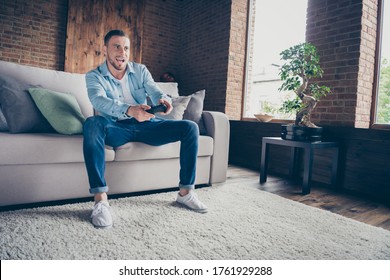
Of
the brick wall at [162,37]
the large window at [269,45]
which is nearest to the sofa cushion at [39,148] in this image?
the large window at [269,45]

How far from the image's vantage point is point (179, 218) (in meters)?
1.76

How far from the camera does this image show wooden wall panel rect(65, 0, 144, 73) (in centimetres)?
466

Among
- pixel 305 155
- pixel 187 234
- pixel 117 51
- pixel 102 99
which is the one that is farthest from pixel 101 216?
pixel 305 155

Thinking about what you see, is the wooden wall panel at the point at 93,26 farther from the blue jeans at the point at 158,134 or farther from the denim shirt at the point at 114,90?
the blue jeans at the point at 158,134

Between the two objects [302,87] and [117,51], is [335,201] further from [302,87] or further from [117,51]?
[117,51]

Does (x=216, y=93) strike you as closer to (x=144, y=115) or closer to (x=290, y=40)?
(x=290, y=40)

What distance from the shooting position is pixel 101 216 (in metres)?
1.60

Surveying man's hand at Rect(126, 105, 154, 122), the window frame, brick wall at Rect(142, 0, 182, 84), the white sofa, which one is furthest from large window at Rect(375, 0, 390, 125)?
brick wall at Rect(142, 0, 182, 84)

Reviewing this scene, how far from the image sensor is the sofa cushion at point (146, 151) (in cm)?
203

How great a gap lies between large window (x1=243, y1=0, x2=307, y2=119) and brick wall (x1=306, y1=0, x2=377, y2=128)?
2.05 ft

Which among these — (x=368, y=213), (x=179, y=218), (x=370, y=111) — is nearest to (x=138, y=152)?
(x=179, y=218)

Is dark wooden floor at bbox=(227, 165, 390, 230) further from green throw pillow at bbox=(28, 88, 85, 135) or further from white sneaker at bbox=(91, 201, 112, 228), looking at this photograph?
green throw pillow at bbox=(28, 88, 85, 135)

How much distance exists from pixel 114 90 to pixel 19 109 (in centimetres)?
60

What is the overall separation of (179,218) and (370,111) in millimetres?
2225
